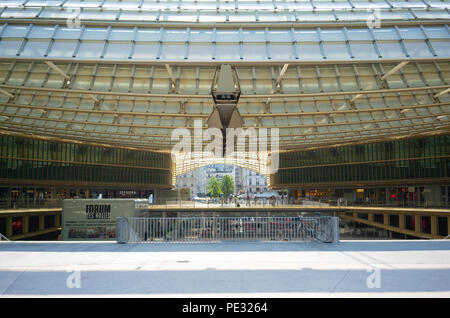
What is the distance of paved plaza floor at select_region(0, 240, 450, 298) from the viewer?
6637 mm

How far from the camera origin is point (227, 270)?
8.16 m

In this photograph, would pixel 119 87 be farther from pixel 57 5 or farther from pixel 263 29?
pixel 263 29

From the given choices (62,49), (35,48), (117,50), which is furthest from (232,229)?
(35,48)

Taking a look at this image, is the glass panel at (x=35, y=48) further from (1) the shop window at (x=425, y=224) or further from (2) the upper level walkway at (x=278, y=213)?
(1) the shop window at (x=425, y=224)

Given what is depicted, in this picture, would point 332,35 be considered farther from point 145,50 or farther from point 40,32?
point 40,32


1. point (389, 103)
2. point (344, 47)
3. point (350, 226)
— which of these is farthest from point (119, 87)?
point (350, 226)

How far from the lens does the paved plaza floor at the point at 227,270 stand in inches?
261

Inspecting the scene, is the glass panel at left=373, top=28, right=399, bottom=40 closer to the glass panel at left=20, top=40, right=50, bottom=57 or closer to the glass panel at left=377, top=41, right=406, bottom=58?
the glass panel at left=377, top=41, right=406, bottom=58

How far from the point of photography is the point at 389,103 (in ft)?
88.7

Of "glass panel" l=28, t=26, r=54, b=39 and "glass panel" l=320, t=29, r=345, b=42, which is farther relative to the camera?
"glass panel" l=320, t=29, r=345, b=42

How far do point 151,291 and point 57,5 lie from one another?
18.7 m

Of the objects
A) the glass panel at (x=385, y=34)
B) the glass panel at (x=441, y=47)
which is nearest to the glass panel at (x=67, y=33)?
the glass panel at (x=385, y=34)

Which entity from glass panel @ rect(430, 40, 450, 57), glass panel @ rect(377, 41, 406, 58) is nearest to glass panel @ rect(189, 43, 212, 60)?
glass panel @ rect(377, 41, 406, 58)

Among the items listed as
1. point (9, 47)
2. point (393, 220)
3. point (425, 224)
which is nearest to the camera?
point (9, 47)
